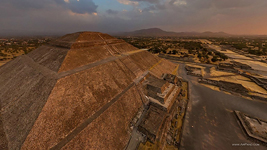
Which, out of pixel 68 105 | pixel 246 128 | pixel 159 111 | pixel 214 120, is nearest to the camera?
pixel 68 105

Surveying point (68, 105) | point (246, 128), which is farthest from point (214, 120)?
point (68, 105)

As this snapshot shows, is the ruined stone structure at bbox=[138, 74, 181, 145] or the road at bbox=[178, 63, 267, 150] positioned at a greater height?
the ruined stone structure at bbox=[138, 74, 181, 145]

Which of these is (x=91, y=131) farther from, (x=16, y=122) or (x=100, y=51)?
(x=100, y=51)

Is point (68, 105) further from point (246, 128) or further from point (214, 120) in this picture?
point (246, 128)

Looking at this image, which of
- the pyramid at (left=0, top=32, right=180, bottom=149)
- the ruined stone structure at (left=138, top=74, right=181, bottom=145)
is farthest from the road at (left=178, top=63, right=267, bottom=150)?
the pyramid at (left=0, top=32, right=180, bottom=149)

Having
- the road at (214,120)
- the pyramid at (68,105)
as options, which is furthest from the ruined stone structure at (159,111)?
the road at (214,120)

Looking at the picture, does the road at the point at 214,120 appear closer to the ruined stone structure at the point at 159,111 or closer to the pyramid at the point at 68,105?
the ruined stone structure at the point at 159,111

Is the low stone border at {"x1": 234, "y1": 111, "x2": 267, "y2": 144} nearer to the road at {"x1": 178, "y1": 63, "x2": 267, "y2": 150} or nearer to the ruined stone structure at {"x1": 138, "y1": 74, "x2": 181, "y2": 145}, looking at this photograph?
the road at {"x1": 178, "y1": 63, "x2": 267, "y2": 150}
